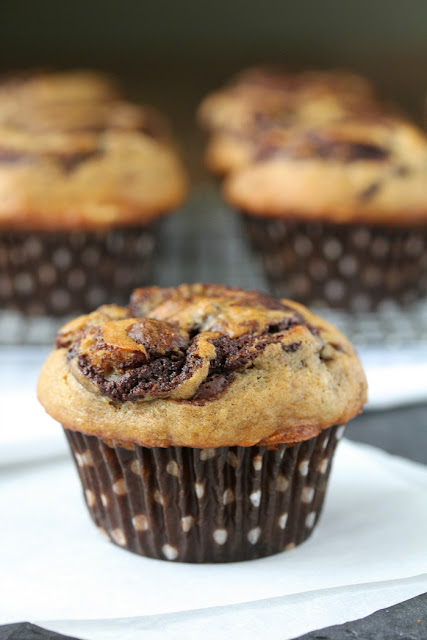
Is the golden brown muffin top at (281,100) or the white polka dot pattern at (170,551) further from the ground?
the golden brown muffin top at (281,100)

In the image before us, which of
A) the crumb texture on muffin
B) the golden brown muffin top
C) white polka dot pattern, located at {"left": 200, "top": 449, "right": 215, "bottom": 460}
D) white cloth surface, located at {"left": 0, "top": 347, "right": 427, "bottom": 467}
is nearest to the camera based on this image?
white polka dot pattern, located at {"left": 200, "top": 449, "right": 215, "bottom": 460}

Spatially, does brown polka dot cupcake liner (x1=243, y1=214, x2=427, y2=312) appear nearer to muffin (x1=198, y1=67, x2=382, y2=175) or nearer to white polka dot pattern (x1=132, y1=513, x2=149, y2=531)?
muffin (x1=198, y1=67, x2=382, y2=175)

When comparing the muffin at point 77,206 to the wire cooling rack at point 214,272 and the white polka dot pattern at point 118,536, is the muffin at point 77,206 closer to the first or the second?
the wire cooling rack at point 214,272

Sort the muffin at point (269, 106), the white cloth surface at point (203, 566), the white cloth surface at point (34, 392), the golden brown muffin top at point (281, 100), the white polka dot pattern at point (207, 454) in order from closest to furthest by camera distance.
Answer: the white cloth surface at point (203, 566)
the white polka dot pattern at point (207, 454)
the white cloth surface at point (34, 392)
the muffin at point (269, 106)
the golden brown muffin top at point (281, 100)

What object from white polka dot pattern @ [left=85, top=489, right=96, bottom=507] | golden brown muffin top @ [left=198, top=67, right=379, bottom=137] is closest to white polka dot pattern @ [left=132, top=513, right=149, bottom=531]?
white polka dot pattern @ [left=85, top=489, right=96, bottom=507]

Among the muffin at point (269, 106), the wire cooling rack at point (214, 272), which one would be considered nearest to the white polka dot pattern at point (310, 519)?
the wire cooling rack at point (214, 272)

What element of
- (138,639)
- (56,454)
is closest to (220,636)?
(138,639)

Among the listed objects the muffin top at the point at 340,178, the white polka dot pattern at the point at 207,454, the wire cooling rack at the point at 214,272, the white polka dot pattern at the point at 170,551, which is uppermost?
the muffin top at the point at 340,178
